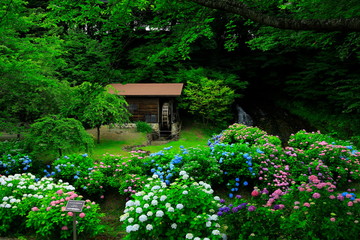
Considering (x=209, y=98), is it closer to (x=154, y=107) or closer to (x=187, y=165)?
(x=154, y=107)

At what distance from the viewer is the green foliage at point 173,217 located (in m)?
3.82

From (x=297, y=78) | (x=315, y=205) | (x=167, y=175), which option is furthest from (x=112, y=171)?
(x=297, y=78)

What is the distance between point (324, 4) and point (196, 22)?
325 centimetres

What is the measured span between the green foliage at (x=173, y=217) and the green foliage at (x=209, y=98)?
19112 mm

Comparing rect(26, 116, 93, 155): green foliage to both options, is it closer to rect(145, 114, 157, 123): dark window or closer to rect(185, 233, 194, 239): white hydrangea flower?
rect(185, 233, 194, 239): white hydrangea flower

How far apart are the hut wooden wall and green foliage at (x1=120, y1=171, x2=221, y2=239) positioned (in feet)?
60.2

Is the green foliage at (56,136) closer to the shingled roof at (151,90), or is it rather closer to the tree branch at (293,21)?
the tree branch at (293,21)

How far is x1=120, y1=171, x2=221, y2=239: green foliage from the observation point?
3822 mm

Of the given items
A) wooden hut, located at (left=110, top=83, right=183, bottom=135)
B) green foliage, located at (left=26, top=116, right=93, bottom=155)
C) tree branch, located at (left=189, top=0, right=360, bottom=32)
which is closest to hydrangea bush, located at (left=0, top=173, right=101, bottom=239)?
green foliage, located at (left=26, top=116, right=93, bottom=155)

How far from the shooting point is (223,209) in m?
4.29

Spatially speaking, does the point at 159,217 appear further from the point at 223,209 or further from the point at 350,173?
the point at 350,173

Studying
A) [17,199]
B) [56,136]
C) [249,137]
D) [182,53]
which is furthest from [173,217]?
[249,137]

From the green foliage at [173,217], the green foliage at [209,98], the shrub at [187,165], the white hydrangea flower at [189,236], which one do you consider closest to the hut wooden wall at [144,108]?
the green foliage at [209,98]

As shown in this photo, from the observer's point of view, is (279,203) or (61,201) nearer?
(279,203)
